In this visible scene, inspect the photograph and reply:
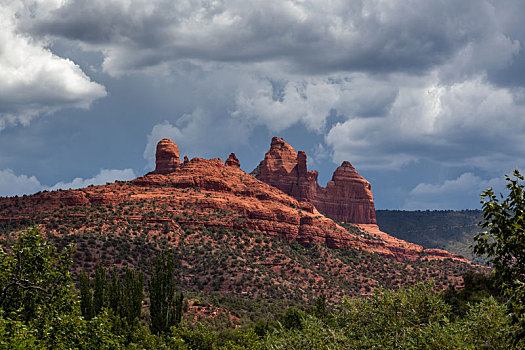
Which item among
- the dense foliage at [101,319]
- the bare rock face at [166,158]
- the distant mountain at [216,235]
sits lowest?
the dense foliage at [101,319]

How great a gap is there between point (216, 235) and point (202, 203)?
13.5 metres

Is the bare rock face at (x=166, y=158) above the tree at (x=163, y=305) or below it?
above

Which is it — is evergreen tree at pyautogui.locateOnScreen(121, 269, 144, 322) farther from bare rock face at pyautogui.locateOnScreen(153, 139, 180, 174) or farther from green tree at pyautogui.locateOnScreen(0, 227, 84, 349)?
bare rock face at pyautogui.locateOnScreen(153, 139, 180, 174)

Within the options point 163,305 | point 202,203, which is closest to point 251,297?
point 202,203

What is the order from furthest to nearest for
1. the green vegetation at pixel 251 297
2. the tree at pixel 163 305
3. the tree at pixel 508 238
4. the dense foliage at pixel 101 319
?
the tree at pixel 163 305, the dense foliage at pixel 101 319, the green vegetation at pixel 251 297, the tree at pixel 508 238

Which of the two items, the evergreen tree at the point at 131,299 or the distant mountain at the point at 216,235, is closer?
the evergreen tree at the point at 131,299

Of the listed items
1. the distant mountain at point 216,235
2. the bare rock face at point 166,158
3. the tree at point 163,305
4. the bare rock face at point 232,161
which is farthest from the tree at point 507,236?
the bare rock face at point 232,161

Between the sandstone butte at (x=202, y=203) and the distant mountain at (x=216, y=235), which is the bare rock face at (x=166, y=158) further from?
the distant mountain at (x=216, y=235)

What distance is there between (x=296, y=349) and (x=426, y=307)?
6200mm

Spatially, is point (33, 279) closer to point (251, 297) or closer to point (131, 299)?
point (131, 299)

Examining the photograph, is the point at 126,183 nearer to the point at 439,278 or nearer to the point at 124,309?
the point at 439,278

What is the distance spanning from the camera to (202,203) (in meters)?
132

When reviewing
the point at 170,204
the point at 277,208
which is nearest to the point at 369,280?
the point at 277,208

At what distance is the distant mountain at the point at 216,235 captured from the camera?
336 feet
